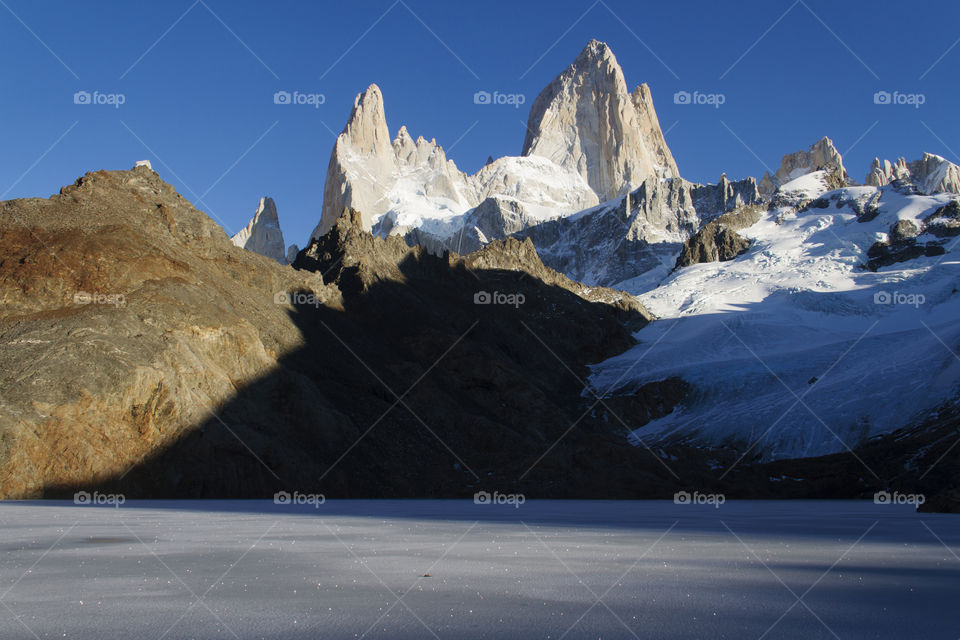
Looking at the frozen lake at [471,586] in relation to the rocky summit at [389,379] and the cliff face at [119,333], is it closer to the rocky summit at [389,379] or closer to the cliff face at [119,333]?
the rocky summit at [389,379]

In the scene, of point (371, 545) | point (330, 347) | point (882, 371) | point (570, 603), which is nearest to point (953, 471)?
point (882, 371)

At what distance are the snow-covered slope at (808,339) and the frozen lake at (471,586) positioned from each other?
242ft

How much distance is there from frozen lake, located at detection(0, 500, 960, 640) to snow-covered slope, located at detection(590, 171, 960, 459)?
73.9 meters

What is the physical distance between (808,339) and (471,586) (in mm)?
128946

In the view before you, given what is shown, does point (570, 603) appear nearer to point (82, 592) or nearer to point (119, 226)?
point (82, 592)

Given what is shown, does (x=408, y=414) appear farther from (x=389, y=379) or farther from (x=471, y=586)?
(x=471, y=586)

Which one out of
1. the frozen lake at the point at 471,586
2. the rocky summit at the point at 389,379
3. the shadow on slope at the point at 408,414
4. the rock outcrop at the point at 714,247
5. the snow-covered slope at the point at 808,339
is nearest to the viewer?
the frozen lake at the point at 471,586

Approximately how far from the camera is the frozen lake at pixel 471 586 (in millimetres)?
7859

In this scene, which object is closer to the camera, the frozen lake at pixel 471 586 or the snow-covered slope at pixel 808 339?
the frozen lake at pixel 471 586

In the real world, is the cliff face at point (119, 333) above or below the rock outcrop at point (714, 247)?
→ below

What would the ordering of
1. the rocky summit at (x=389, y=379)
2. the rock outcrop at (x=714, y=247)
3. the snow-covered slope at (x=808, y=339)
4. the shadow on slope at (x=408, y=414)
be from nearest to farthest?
the rocky summit at (x=389, y=379), the shadow on slope at (x=408, y=414), the snow-covered slope at (x=808, y=339), the rock outcrop at (x=714, y=247)

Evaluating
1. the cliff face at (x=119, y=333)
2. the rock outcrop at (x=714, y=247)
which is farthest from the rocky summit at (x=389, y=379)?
the rock outcrop at (x=714, y=247)

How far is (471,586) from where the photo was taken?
34.0 ft

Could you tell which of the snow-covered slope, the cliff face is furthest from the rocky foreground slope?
the snow-covered slope
